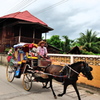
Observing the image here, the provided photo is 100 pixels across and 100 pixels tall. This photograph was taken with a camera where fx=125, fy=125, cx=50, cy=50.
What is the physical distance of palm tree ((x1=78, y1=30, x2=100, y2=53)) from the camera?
948 inches

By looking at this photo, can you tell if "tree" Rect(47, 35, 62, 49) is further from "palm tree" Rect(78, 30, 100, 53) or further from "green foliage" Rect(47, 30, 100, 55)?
"palm tree" Rect(78, 30, 100, 53)

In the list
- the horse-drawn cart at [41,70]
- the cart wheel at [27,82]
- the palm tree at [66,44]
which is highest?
the palm tree at [66,44]

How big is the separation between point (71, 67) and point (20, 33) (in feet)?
45.9

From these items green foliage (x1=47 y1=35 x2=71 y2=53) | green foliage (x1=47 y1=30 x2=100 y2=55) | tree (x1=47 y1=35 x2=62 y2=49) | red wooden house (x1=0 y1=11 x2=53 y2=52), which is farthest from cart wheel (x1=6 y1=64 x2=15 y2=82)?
tree (x1=47 y1=35 x2=62 y2=49)

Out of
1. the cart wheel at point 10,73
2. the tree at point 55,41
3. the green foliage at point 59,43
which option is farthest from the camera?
the tree at point 55,41

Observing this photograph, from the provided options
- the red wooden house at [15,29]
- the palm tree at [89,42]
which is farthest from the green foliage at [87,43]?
the red wooden house at [15,29]

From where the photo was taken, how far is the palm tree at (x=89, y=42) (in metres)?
24.1

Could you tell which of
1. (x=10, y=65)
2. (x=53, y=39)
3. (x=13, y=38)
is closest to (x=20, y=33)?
(x=13, y=38)

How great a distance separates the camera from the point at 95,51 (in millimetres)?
24203

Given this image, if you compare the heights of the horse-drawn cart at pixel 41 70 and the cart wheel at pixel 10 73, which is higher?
the horse-drawn cart at pixel 41 70

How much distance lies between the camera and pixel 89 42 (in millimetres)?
25984

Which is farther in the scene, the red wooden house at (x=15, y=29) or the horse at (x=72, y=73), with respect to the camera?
the red wooden house at (x=15, y=29)

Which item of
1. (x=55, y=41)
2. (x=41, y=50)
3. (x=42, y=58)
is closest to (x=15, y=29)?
(x=41, y=50)

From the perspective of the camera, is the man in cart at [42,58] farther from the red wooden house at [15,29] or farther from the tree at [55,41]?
the tree at [55,41]
